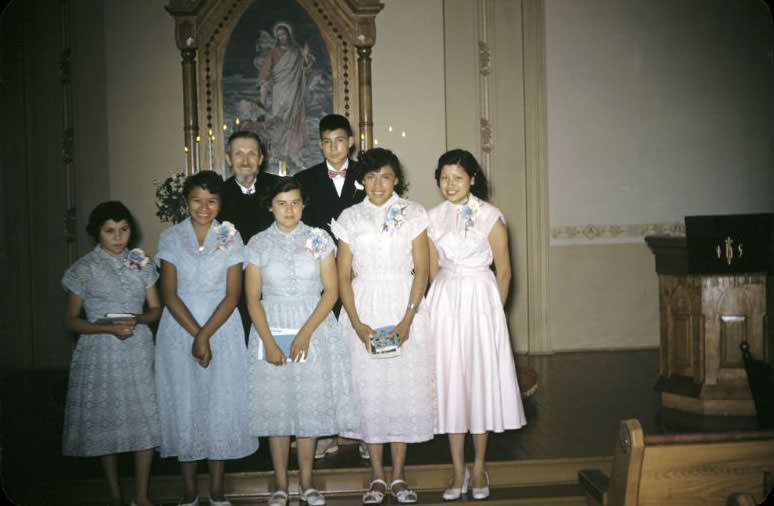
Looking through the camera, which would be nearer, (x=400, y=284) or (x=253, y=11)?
(x=400, y=284)

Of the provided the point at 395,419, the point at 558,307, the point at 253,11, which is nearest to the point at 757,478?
the point at 395,419

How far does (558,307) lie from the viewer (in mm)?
6996

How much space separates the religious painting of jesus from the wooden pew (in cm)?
503

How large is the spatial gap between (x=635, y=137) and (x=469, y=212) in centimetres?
410

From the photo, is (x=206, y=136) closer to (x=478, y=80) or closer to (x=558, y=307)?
(x=478, y=80)

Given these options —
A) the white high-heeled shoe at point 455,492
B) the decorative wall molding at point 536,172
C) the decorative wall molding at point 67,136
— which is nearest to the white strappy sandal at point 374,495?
the white high-heeled shoe at point 455,492

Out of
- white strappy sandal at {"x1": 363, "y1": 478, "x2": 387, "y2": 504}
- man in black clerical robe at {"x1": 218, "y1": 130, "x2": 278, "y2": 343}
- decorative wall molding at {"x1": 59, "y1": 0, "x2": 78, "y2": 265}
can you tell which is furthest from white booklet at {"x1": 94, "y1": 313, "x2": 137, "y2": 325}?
decorative wall molding at {"x1": 59, "y1": 0, "x2": 78, "y2": 265}

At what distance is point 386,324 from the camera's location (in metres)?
3.49

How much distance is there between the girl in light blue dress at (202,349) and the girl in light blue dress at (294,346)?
0.10m

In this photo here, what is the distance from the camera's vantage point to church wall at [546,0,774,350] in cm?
692

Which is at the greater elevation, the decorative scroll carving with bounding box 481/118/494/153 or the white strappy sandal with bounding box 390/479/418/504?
the decorative scroll carving with bounding box 481/118/494/153

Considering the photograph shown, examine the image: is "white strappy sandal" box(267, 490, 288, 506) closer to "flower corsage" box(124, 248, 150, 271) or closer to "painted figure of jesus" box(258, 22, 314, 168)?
"flower corsage" box(124, 248, 150, 271)

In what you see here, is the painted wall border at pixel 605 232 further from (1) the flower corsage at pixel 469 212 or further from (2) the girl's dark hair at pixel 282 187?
(2) the girl's dark hair at pixel 282 187

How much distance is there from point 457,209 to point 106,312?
1.88 metres
